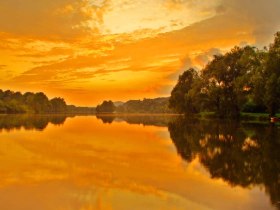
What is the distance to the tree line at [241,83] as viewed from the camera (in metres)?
51.6

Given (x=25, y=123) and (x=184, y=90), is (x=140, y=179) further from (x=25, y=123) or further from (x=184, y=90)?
(x=184, y=90)

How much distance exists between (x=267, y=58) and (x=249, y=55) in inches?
560

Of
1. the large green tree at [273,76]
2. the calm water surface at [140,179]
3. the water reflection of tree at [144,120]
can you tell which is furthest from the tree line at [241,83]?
the calm water surface at [140,179]

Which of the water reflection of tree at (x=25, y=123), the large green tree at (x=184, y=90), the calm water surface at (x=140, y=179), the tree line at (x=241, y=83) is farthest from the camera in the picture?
the large green tree at (x=184, y=90)

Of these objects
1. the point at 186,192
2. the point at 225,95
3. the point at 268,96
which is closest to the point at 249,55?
the point at 225,95

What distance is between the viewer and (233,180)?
11.9m

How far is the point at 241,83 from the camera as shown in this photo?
63250 millimetres

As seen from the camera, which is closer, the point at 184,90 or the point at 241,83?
the point at 241,83

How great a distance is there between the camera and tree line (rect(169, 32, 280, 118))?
51612 millimetres

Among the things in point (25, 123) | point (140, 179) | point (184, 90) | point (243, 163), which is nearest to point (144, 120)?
Answer: point (25, 123)

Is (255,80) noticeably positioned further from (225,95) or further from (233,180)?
(233,180)

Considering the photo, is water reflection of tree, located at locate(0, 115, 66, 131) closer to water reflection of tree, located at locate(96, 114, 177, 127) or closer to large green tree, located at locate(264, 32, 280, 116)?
water reflection of tree, located at locate(96, 114, 177, 127)

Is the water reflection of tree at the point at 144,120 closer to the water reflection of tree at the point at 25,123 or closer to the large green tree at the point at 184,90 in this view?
the large green tree at the point at 184,90

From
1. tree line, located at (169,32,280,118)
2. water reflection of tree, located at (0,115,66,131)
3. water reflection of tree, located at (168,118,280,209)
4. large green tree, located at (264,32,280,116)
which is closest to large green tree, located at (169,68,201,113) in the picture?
tree line, located at (169,32,280,118)
